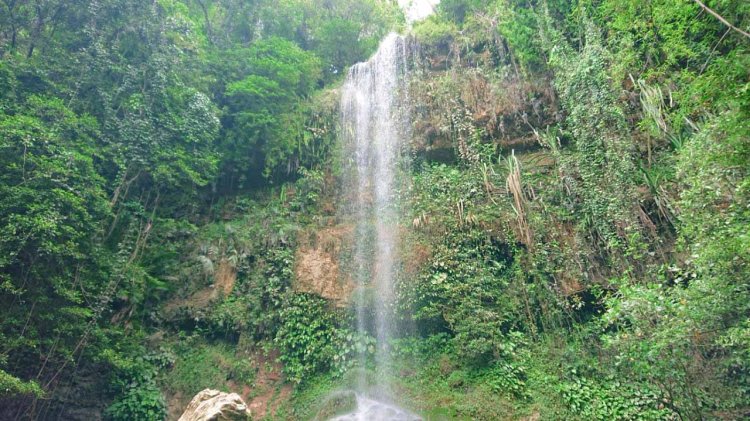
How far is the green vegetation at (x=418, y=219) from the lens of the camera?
18.7 feet

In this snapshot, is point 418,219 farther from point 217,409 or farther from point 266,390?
point 217,409

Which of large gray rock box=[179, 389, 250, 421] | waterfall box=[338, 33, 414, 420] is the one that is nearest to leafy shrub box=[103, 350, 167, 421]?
large gray rock box=[179, 389, 250, 421]

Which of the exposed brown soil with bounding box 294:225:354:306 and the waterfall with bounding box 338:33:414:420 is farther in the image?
the exposed brown soil with bounding box 294:225:354:306

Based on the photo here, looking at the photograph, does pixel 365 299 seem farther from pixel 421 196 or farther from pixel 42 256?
pixel 42 256

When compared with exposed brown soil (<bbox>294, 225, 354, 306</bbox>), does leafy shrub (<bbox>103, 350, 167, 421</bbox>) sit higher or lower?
lower

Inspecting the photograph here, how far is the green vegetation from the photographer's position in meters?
5.69

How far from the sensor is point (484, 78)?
11891 millimetres

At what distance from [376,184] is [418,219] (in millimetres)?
2326

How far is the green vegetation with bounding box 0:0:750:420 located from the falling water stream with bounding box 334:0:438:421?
0.32 metres

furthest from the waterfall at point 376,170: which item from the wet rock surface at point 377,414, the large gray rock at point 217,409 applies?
the large gray rock at point 217,409

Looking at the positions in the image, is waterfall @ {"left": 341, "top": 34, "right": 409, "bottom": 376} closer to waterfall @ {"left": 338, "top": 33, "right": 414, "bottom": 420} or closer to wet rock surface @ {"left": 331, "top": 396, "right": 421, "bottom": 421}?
waterfall @ {"left": 338, "top": 33, "right": 414, "bottom": 420}

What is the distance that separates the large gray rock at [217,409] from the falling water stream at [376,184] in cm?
216

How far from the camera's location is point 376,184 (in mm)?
11797

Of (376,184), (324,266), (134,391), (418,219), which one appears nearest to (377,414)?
(324,266)
